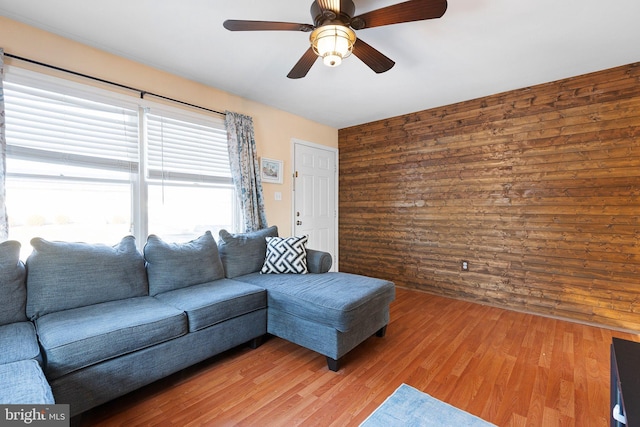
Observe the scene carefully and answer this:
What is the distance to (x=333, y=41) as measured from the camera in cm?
160

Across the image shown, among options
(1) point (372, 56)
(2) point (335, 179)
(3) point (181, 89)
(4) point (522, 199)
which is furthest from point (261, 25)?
(2) point (335, 179)

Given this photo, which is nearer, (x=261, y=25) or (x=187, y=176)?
(x=261, y=25)

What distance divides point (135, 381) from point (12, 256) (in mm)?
1094

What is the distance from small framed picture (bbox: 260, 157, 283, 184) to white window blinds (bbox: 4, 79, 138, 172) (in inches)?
55.1

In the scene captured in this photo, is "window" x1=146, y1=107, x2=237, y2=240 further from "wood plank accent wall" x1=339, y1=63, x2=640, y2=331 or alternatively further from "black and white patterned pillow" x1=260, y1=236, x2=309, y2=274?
"wood plank accent wall" x1=339, y1=63, x2=640, y2=331

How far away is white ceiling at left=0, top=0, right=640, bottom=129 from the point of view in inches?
73.0

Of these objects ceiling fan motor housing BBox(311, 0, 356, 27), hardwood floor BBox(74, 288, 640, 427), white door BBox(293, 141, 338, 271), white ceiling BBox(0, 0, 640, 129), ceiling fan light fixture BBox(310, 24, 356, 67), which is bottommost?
hardwood floor BBox(74, 288, 640, 427)

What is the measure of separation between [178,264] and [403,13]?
2343 mm

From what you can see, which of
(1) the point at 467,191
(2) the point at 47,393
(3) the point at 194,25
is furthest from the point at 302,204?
(2) the point at 47,393

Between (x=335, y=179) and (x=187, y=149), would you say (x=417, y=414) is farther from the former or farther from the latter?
(x=335, y=179)

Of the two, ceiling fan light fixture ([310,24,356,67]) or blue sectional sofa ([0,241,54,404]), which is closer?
blue sectional sofa ([0,241,54,404])

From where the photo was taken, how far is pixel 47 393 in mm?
1066

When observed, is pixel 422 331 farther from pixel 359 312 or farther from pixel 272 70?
pixel 272 70

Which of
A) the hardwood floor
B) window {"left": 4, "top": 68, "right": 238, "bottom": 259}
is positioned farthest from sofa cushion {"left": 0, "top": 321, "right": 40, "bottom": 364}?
window {"left": 4, "top": 68, "right": 238, "bottom": 259}
